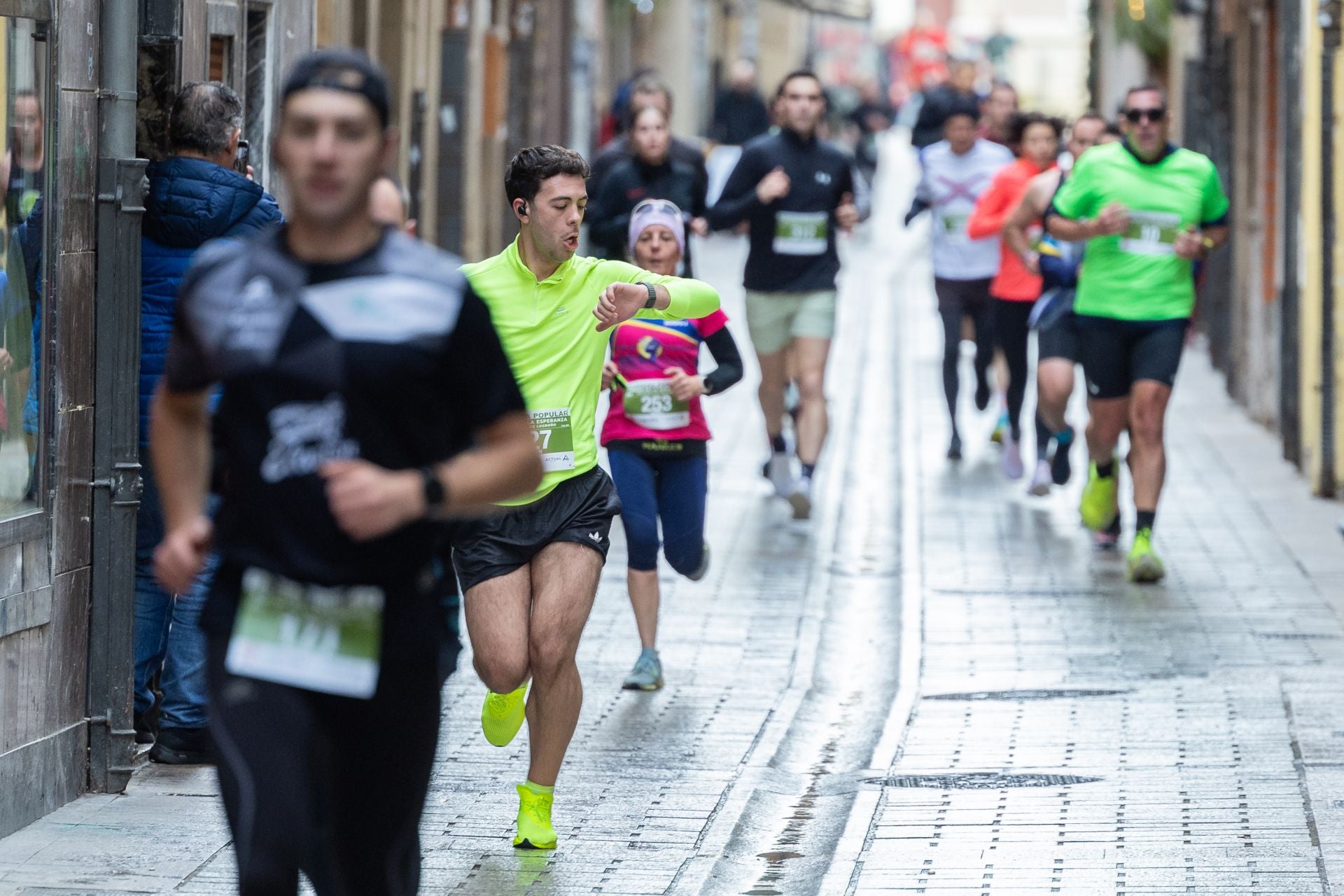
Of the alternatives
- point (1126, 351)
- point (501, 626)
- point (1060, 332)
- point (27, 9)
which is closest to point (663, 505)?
point (501, 626)

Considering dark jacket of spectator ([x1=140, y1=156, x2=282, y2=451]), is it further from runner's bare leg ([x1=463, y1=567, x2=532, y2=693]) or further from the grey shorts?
the grey shorts

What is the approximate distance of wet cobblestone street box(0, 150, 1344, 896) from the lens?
6422 mm

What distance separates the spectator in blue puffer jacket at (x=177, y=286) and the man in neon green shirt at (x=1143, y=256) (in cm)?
451

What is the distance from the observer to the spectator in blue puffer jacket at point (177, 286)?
7406 millimetres

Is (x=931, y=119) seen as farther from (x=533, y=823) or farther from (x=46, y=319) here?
(x=533, y=823)

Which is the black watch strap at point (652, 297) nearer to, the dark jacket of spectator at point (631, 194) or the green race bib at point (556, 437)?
the green race bib at point (556, 437)

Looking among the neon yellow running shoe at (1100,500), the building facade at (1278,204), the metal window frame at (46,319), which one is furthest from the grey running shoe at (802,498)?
the metal window frame at (46,319)

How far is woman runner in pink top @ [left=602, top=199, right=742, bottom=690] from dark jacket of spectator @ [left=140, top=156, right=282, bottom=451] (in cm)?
170

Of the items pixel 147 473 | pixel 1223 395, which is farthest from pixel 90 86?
pixel 1223 395

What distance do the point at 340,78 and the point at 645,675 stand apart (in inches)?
196

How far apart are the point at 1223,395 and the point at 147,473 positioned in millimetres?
12670

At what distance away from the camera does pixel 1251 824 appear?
6715mm

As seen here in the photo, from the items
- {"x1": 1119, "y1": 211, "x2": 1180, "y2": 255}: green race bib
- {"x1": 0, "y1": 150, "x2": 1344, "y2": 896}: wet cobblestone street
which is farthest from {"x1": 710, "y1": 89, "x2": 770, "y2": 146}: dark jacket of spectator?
{"x1": 1119, "y1": 211, "x2": 1180, "y2": 255}: green race bib

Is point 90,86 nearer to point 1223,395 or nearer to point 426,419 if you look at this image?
point 426,419
